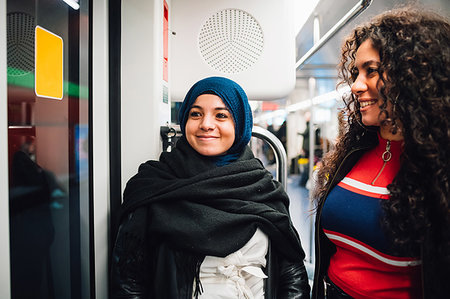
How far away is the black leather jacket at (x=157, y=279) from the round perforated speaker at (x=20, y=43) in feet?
2.10

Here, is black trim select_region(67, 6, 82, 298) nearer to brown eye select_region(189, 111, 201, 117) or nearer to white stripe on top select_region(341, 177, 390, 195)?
brown eye select_region(189, 111, 201, 117)

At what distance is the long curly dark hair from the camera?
0.94m

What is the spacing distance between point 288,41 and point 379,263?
115cm

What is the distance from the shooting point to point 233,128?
125cm

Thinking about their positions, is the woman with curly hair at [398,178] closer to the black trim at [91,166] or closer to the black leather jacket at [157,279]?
the black leather jacket at [157,279]

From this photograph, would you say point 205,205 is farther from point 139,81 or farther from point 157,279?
point 139,81

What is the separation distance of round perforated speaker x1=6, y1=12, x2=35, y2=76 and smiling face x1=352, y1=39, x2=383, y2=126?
1.08 meters

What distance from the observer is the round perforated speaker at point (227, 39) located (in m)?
1.61

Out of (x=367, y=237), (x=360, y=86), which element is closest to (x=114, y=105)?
(x=360, y=86)

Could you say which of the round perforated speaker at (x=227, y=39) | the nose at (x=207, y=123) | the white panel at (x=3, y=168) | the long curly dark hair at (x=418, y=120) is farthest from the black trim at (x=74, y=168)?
the long curly dark hair at (x=418, y=120)

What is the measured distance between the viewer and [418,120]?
0.95 meters

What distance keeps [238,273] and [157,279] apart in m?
0.30

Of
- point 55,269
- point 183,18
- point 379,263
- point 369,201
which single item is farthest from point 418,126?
point 55,269

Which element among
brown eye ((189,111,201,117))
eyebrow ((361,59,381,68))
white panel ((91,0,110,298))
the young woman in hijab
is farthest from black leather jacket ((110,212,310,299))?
eyebrow ((361,59,381,68))
